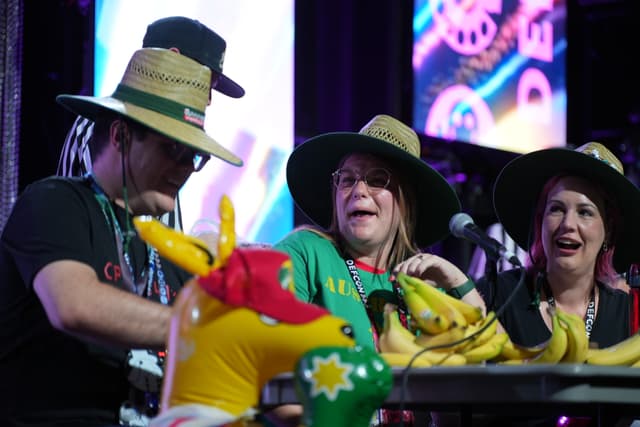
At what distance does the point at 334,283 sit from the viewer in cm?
323

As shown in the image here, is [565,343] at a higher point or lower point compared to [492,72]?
lower

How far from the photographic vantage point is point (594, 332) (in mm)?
3598

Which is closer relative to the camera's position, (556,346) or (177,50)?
(556,346)

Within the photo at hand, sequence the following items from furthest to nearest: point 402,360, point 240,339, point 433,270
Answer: point 433,270, point 402,360, point 240,339

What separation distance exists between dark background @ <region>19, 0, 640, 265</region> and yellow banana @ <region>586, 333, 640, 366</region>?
210 cm

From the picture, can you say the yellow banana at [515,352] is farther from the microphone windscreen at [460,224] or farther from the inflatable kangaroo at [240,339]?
the inflatable kangaroo at [240,339]

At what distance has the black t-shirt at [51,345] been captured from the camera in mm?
2381

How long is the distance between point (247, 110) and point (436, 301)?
223 cm

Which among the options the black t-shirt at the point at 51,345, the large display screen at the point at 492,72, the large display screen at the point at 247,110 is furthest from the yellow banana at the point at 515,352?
the large display screen at the point at 492,72

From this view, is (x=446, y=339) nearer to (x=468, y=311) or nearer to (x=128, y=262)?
(x=468, y=311)

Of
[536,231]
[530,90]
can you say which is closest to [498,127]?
[530,90]

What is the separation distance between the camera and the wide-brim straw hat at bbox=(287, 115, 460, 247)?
344 centimetres

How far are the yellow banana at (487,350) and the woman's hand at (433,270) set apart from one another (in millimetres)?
566

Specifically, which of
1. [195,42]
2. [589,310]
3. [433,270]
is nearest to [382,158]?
[433,270]
